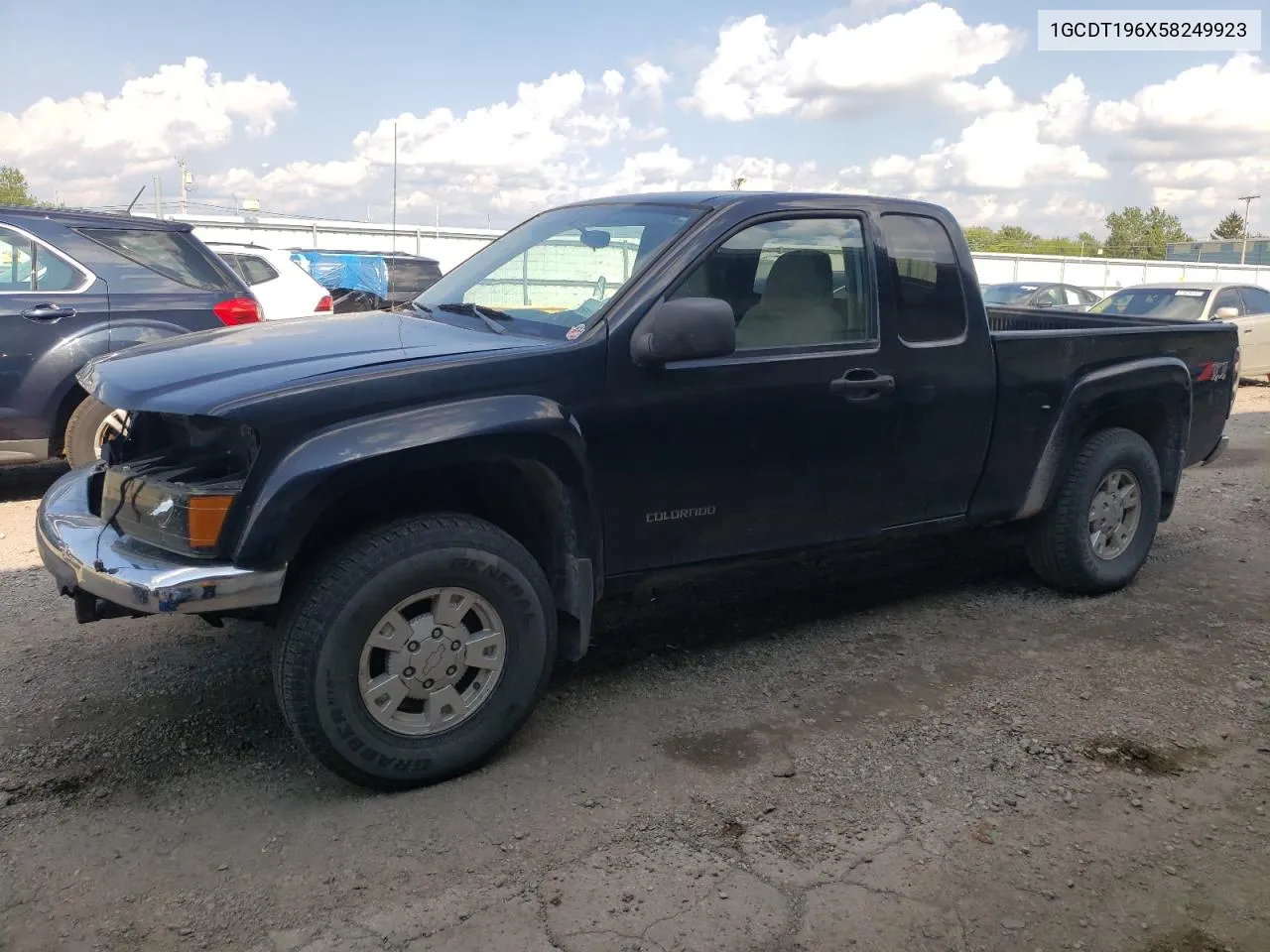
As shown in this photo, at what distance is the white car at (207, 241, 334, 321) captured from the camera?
10008 mm

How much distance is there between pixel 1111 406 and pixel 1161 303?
9818 millimetres

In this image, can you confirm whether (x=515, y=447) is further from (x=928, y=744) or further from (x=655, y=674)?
(x=928, y=744)

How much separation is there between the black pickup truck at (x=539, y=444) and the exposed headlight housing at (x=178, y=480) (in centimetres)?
1

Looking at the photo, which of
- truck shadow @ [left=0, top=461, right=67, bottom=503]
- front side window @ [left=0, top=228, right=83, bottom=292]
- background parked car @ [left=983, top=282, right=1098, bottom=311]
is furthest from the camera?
background parked car @ [left=983, top=282, right=1098, bottom=311]

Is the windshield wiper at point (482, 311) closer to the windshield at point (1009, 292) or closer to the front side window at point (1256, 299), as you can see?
the front side window at point (1256, 299)

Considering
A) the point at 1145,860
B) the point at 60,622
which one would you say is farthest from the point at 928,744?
the point at 60,622

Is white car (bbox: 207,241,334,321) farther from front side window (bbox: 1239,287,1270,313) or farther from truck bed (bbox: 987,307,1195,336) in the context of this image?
front side window (bbox: 1239,287,1270,313)

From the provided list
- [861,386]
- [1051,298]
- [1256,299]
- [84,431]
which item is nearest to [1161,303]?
[1256,299]

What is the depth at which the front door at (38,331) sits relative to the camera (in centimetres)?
621

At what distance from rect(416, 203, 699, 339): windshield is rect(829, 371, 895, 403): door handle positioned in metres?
0.84

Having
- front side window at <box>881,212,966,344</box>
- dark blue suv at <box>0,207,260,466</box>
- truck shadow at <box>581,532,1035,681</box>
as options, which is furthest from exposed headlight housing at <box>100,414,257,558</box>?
dark blue suv at <box>0,207,260,466</box>

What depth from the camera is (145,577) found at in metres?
2.86

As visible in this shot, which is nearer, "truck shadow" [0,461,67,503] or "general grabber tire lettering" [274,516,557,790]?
"general grabber tire lettering" [274,516,557,790]

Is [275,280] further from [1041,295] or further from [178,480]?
[1041,295]
